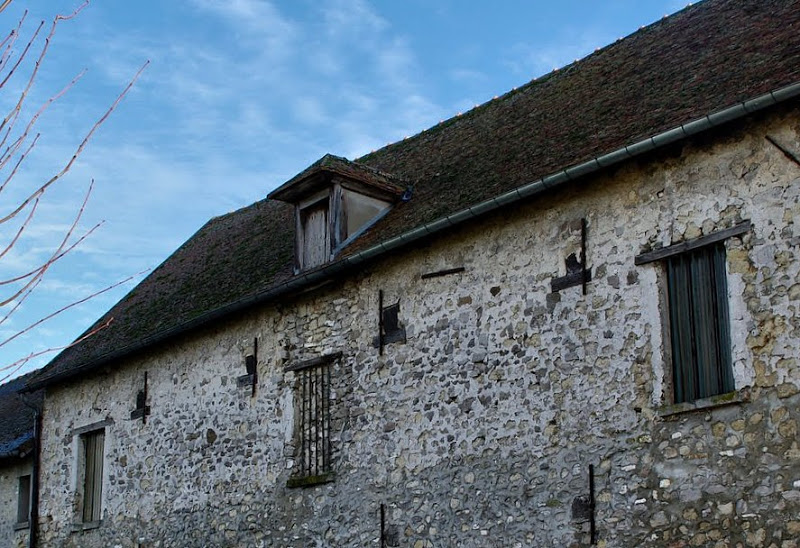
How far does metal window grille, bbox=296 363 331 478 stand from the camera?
12.3 meters

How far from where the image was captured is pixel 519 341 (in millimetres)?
10398

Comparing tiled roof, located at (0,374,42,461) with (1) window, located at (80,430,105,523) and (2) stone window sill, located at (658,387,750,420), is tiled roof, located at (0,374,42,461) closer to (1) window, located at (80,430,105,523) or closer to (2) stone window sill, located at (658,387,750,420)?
(1) window, located at (80,430,105,523)

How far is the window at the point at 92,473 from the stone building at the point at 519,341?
0.34 feet

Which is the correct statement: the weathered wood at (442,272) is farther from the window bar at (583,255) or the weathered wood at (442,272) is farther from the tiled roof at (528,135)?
the window bar at (583,255)

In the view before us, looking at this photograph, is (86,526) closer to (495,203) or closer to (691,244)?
(495,203)

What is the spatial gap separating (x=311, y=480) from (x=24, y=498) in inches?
321

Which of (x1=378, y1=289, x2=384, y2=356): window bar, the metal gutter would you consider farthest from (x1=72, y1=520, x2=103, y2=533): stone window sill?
(x1=378, y1=289, x2=384, y2=356): window bar

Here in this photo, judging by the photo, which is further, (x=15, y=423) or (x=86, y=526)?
(x=15, y=423)

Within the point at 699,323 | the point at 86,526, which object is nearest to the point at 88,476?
the point at 86,526

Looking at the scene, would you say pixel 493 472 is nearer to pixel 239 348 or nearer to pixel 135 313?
pixel 239 348

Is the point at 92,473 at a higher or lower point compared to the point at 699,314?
lower

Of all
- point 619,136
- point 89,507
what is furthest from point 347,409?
point 89,507

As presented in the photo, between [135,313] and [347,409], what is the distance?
248 inches

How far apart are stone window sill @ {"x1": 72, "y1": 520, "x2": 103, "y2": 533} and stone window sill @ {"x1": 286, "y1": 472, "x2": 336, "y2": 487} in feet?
14.9
